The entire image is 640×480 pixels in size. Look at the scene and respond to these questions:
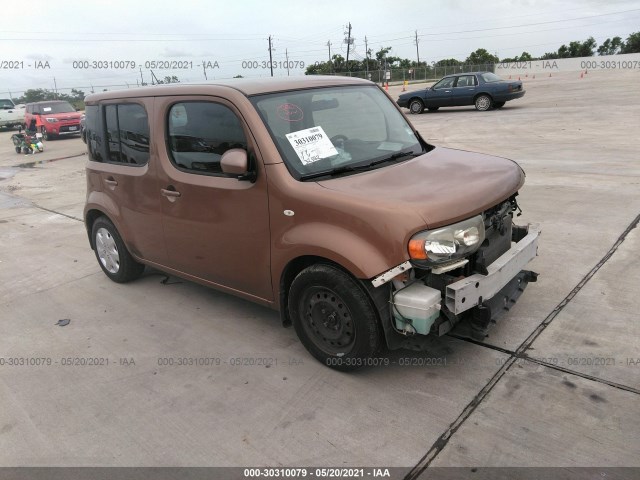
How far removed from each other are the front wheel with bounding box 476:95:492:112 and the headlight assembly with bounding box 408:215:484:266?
1675 cm

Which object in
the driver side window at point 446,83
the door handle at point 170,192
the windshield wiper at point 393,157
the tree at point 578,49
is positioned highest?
the tree at point 578,49

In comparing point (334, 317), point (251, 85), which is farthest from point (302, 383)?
point (251, 85)

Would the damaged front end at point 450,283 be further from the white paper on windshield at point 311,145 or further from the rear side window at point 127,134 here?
the rear side window at point 127,134

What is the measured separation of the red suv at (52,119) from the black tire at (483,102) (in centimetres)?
1632

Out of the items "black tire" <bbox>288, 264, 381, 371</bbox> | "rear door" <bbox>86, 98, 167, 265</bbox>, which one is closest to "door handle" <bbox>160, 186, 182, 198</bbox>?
"rear door" <bbox>86, 98, 167, 265</bbox>

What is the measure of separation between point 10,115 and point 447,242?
30132 millimetres

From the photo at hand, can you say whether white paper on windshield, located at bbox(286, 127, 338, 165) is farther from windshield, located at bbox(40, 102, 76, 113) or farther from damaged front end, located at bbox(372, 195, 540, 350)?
windshield, located at bbox(40, 102, 76, 113)

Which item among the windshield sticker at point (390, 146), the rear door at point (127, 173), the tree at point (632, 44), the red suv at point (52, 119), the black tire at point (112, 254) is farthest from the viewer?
the tree at point (632, 44)

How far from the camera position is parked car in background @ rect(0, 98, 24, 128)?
26062 mm

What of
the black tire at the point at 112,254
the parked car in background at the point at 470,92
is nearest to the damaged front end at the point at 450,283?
the black tire at the point at 112,254

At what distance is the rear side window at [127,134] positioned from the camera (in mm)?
4046

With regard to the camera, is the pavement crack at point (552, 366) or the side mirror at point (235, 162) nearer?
the pavement crack at point (552, 366)

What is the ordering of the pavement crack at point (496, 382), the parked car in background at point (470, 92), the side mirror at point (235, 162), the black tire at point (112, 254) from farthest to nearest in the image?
the parked car in background at point (470, 92) → the black tire at point (112, 254) → the side mirror at point (235, 162) → the pavement crack at point (496, 382)

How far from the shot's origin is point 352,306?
289 cm
